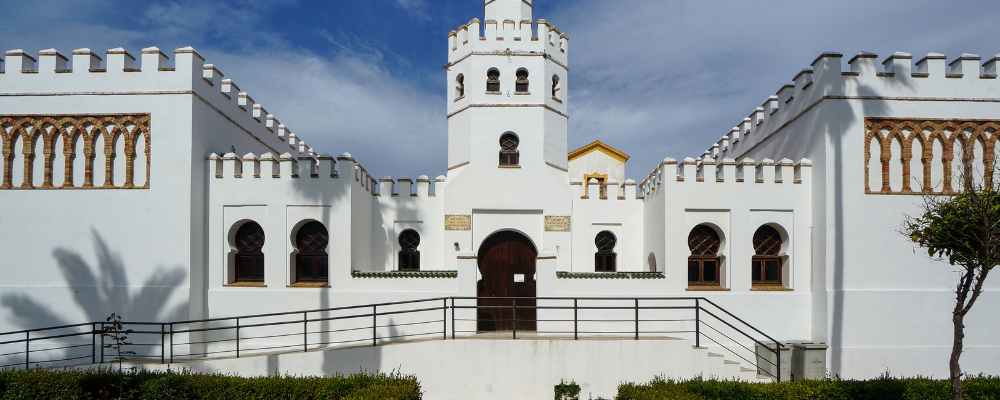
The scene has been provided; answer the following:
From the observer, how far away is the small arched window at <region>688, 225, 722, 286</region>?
1478 cm

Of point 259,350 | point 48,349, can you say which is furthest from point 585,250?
point 48,349

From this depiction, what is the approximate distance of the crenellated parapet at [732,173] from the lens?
14523 mm

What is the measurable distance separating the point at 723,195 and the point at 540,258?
5039mm

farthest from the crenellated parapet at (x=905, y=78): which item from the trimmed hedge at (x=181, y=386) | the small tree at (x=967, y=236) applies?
the trimmed hedge at (x=181, y=386)

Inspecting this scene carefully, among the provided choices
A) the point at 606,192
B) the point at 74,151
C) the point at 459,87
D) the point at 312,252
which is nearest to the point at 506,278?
the point at 606,192

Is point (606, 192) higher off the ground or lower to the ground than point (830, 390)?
higher

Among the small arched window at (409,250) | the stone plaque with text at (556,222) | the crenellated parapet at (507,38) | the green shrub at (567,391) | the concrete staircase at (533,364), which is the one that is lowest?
the green shrub at (567,391)

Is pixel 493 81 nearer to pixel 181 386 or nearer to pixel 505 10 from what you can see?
pixel 505 10

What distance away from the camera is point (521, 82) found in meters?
16.0

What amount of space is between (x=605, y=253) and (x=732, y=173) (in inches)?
170

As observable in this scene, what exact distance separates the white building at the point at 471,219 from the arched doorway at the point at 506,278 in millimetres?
61

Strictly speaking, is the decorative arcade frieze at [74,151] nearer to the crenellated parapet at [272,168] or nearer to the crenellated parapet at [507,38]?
the crenellated parapet at [272,168]

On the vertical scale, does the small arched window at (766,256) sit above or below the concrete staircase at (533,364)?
above

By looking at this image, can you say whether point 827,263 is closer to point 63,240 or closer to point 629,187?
point 629,187
